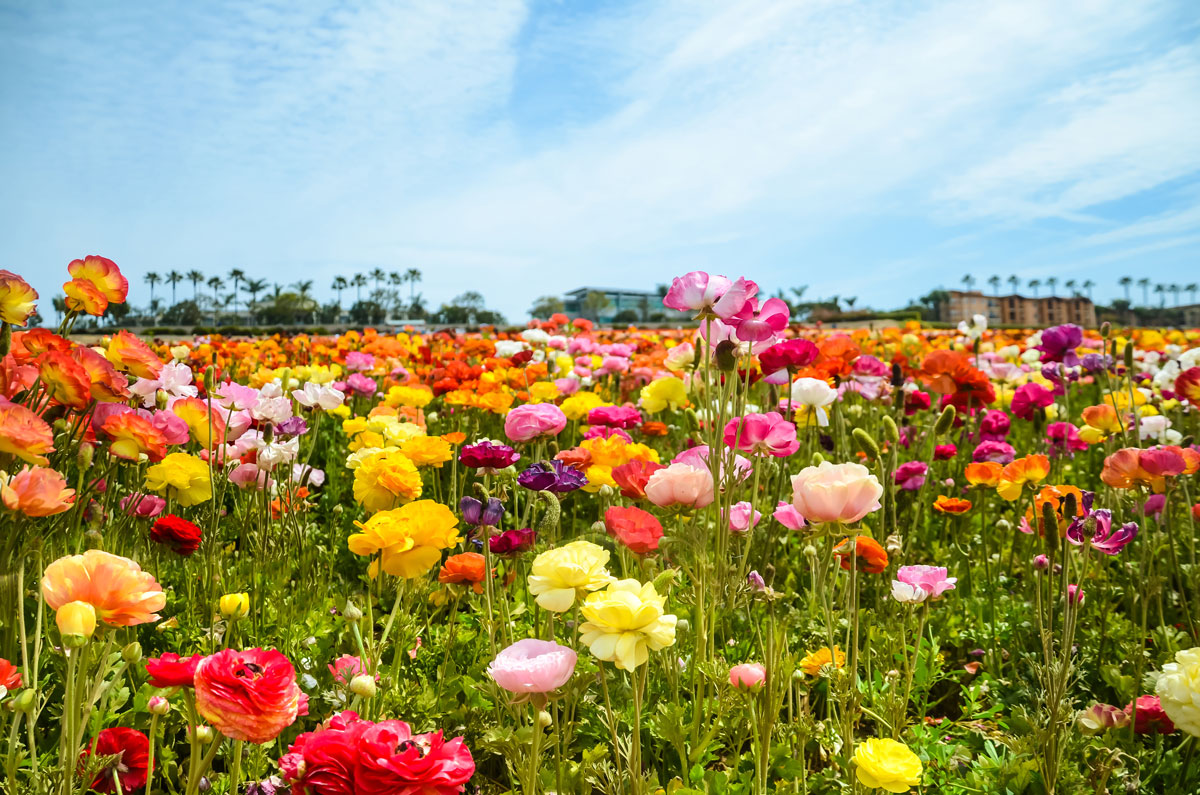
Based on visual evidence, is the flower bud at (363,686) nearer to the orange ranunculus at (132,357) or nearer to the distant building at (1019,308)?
the orange ranunculus at (132,357)

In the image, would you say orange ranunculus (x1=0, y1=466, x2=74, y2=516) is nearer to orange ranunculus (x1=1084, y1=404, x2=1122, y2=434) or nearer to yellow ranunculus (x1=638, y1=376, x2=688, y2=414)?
yellow ranunculus (x1=638, y1=376, x2=688, y2=414)

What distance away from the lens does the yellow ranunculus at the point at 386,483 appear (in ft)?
5.73

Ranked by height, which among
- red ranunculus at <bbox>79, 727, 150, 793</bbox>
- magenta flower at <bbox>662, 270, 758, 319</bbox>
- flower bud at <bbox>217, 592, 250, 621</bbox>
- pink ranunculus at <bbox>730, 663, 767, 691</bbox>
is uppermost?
magenta flower at <bbox>662, 270, 758, 319</bbox>

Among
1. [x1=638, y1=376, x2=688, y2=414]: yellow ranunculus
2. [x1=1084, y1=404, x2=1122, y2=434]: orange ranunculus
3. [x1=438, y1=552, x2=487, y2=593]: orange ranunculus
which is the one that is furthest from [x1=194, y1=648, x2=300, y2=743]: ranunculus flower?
[x1=1084, y1=404, x2=1122, y2=434]: orange ranunculus

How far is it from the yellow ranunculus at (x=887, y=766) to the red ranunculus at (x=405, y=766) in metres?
0.65

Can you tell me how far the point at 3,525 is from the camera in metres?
1.58

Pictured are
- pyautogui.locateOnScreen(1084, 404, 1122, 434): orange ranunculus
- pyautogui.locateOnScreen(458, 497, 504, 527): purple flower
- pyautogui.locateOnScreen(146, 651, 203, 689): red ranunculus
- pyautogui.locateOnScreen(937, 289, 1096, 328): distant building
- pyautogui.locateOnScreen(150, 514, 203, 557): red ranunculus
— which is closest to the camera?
pyautogui.locateOnScreen(146, 651, 203, 689): red ranunculus

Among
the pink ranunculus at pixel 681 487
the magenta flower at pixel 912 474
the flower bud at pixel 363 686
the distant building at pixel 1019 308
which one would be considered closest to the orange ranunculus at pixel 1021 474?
the magenta flower at pixel 912 474

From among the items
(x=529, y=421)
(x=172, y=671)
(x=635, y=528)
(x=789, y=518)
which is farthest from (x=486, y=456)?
(x=172, y=671)

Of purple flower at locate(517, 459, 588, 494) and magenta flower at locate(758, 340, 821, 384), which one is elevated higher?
magenta flower at locate(758, 340, 821, 384)

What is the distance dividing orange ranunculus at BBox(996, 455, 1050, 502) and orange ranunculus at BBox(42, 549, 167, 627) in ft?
7.61

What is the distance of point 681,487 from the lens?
59.7 inches

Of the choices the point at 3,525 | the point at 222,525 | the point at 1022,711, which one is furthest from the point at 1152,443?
the point at 3,525

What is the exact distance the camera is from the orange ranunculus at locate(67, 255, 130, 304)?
6.27ft
